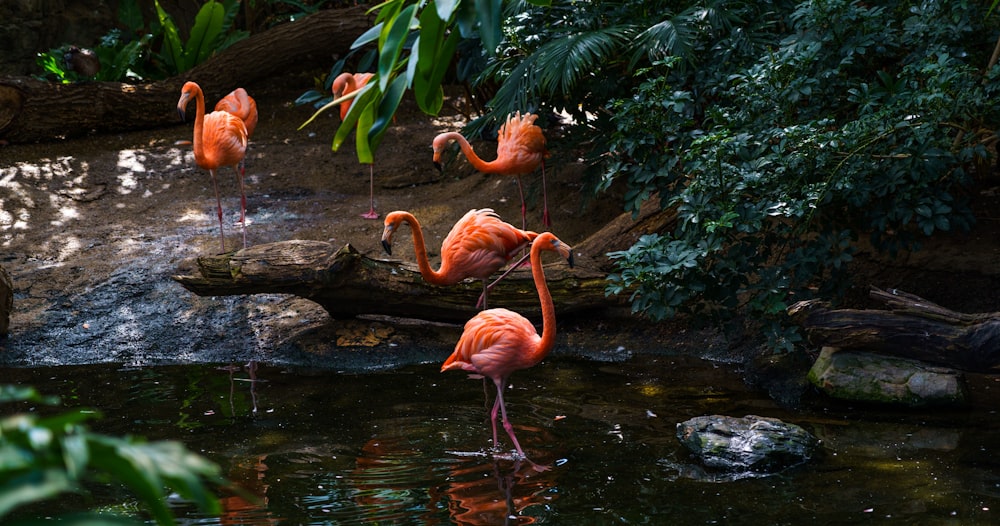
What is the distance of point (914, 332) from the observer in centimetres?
448

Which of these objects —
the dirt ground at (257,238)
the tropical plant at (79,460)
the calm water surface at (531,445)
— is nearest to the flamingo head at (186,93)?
the dirt ground at (257,238)

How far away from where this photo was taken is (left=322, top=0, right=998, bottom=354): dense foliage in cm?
431

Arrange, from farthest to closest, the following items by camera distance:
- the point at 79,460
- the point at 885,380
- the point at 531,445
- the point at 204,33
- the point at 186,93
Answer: the point at 204,33
the point at 186,93
the point at 885,380
the point at 531,445
the point at 79,460

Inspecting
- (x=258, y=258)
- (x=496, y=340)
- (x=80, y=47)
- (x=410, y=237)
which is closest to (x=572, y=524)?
(x=496, y=340)

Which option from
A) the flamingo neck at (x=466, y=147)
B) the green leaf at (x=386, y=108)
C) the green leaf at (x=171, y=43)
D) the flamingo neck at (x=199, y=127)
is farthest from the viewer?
the green leaf at (x=171, y=43)

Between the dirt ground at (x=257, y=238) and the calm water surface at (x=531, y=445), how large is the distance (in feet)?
0.94

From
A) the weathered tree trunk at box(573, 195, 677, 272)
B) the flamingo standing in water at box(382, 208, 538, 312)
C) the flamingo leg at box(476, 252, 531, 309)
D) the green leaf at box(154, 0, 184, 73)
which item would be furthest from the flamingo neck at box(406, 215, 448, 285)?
the green leaf at box(154, 0, 184, 73)

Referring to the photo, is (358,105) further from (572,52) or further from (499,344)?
(572,52)

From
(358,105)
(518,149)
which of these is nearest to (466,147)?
(518,149)

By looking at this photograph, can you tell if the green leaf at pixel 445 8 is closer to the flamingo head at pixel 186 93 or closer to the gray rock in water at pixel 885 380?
the gray rock in water at pixel 885 380

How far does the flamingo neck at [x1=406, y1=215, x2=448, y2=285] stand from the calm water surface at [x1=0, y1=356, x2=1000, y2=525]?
55 cm

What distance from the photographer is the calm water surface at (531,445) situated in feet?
11.2

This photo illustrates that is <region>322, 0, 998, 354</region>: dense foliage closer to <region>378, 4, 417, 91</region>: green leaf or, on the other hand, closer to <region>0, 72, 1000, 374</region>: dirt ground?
<region>0, 72, 1000, 374</region>: dirt ground

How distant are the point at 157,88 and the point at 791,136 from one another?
23.1 ft
